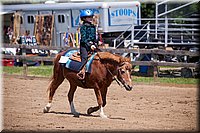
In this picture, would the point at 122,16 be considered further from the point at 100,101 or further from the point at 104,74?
the point at 100,101

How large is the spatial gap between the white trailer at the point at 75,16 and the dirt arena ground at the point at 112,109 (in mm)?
8698

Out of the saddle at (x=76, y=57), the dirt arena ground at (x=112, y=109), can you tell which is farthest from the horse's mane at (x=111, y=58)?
the dirt arena ground at (x=112, y=109)

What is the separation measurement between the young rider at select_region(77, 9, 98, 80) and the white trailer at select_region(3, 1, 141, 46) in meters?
13.7

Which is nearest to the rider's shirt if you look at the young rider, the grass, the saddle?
the young rider

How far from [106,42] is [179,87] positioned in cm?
967

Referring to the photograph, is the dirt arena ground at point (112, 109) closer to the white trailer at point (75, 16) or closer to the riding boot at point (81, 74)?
the riding boot at point (81, 74)

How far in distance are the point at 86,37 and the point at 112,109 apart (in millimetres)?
1915

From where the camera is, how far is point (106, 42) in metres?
23.7

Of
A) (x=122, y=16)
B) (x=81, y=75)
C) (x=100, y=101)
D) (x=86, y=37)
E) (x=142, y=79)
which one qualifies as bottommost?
(x=142, y=79)

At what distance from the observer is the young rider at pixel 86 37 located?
9.12 m

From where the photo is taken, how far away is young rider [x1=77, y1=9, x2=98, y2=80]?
9.12 meters

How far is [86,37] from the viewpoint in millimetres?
9188

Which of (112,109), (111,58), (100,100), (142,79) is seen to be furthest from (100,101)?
(142,79)

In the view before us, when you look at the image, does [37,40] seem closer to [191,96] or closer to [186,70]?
[186,70]
